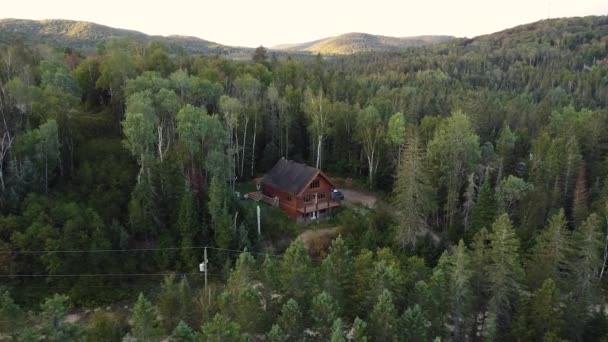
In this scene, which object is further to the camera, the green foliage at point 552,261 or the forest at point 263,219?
the green foliage at point 552,261

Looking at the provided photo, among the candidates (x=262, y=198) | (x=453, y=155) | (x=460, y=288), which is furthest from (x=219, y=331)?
(x=453, y=155)

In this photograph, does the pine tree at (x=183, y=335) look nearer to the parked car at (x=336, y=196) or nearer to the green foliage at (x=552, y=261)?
the green foliage at (x=552, y=261)

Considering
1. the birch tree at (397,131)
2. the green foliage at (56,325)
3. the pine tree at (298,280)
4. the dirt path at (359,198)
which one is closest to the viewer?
the green foliage at (56,325)

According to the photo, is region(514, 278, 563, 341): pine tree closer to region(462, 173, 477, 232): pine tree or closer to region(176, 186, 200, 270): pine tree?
region(462, 173, 477, 232): pine tree

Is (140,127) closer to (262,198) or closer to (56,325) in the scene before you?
(262,198)

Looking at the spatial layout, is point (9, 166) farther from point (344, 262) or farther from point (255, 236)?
point (344, 262)

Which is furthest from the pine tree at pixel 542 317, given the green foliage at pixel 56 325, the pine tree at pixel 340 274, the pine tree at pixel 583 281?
the green foliage at pixel 56 325
